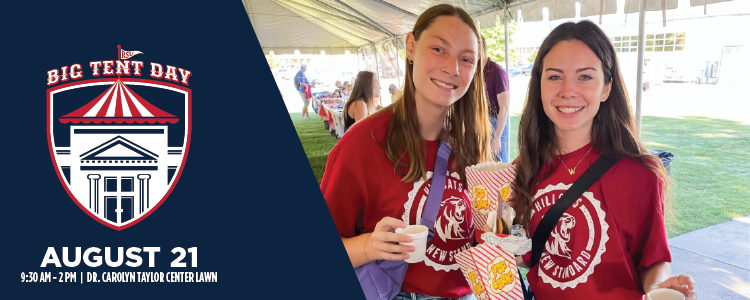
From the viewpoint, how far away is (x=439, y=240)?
145cm

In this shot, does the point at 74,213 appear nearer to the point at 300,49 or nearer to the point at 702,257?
the point at 702,257

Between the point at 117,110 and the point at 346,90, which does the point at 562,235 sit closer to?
the point at 117,110

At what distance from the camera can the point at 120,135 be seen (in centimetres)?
71

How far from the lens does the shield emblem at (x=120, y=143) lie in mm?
692

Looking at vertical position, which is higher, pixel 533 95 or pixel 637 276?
pixel 533 95

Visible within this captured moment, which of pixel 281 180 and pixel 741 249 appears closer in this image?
pixel 281 180

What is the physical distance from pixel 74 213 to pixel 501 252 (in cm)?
97

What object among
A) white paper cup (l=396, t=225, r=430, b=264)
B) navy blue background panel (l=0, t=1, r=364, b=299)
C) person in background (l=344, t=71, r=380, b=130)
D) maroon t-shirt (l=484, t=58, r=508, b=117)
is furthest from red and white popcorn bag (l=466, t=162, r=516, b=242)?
person in background (l=344, t=71, r=380, b=130)

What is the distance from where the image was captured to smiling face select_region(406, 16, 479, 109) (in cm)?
149

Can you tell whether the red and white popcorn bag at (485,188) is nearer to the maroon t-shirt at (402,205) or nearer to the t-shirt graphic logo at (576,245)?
the maroon t-shirt at (402,205)

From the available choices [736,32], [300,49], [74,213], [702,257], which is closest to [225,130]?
[74,213]

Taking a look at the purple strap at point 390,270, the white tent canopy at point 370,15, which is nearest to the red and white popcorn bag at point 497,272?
the purple strap at point 390,270

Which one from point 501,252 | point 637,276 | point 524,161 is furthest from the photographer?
point 524,161

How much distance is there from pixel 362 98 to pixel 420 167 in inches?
204
